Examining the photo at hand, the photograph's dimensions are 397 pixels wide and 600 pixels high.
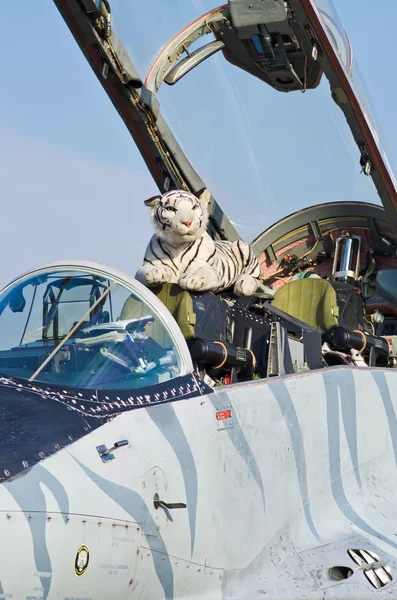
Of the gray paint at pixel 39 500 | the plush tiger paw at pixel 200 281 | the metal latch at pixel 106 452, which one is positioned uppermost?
the plush tiger paw at pixel 200 281

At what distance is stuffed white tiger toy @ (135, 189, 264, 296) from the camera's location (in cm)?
723

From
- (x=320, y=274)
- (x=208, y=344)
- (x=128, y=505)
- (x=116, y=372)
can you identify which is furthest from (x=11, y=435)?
(x=320, y=274)

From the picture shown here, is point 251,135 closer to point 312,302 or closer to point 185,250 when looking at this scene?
point 312,302

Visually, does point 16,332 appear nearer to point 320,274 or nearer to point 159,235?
point 159,235

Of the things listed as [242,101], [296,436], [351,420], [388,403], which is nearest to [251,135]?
[242,101]

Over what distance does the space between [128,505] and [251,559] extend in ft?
4.06

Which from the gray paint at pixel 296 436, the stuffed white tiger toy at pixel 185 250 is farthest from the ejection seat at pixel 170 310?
the gray paint at pixel 296 436

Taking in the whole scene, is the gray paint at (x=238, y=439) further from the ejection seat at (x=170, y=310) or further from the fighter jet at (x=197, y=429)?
the ejection seat at (x=170, y=310)

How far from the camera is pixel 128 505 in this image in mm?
4348

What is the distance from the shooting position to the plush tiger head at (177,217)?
741 centimetres

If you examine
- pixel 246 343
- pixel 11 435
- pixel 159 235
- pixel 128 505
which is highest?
pixel 159 235

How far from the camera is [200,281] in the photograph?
697cm

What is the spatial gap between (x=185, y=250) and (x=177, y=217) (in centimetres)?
31

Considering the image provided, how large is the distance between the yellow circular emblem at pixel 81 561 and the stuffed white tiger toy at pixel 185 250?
3299mm
